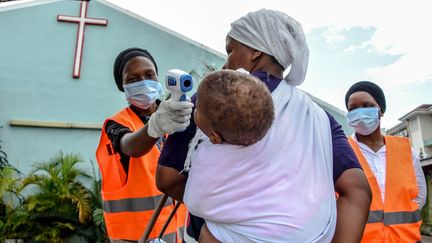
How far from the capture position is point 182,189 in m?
1.30

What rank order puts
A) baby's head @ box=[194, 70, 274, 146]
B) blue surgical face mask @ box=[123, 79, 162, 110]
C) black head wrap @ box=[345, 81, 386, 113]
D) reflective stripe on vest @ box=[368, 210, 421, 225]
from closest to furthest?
baby's head @ box=[194, 70, 274, 146], blue surgical face mask @ box=[123, 79, 162, 110], reflective stripe on vest @ box=[368, 210, 421, 225], black head wrap @ box=[345, 81, 386, 113]

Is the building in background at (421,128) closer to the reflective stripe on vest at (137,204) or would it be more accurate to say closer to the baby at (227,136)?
the reflective stripe on vest at (137,204)

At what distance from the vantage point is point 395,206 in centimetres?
258

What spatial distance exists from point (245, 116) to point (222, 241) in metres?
0.37

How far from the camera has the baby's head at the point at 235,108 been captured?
107cm

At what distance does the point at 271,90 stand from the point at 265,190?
0.39m

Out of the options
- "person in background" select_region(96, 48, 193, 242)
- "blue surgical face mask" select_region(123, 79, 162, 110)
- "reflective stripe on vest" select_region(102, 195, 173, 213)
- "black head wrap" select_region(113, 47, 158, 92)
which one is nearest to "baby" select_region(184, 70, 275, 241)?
"person in background" select_region(96, 48, 193, 242)

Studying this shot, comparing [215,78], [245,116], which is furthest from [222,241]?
[215,78]

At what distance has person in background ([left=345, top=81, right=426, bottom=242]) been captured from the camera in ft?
8.32

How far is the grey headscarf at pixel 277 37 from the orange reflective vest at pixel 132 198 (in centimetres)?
90

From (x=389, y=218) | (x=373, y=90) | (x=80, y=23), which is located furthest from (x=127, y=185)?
(x=80, y=23)

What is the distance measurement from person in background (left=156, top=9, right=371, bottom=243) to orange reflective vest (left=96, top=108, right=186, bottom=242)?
0.66 meters

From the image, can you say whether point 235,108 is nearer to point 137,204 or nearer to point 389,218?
point 137,204

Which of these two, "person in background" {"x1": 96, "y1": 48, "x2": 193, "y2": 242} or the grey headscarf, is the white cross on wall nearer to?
"person in background" {"x1": 96, "y1": 48, "x2": 193, "y2": 242}
